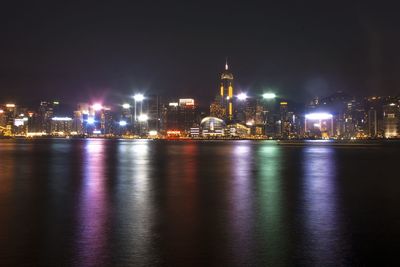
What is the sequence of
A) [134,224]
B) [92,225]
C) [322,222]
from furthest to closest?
[322,222]
[134,224]
[92,225]

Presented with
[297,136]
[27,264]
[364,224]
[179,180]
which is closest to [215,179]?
[179,180]

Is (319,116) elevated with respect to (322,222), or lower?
elevated

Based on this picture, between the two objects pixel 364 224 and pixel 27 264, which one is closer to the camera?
pixel 27 264

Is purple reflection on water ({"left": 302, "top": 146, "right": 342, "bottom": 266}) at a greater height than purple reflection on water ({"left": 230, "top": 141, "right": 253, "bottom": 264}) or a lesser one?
lesser

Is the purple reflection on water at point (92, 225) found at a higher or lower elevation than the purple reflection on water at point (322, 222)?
higher

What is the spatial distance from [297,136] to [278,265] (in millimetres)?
194139

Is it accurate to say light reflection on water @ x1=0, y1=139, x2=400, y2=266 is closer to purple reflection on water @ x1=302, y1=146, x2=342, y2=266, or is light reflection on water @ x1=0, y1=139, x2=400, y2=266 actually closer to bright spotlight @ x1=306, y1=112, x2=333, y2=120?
purple reflection on water @ x1=302, y1=146, x2=342, y2=266

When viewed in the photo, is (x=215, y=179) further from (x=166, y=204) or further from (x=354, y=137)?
(x=354, y=137)

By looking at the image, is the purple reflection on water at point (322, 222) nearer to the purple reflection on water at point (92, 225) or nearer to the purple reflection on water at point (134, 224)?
the purple reflection on water at point (134, 224)

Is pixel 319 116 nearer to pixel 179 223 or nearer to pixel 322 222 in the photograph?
pixel 322 222

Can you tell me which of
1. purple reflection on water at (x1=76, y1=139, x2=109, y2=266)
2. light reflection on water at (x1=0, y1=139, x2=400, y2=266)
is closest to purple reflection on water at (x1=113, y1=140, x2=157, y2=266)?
light reflection on water at (x1=0, y1=139, x2=400, y2=266)

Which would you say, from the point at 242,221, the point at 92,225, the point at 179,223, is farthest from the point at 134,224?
the point at 242,221

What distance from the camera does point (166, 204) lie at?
16094 mm

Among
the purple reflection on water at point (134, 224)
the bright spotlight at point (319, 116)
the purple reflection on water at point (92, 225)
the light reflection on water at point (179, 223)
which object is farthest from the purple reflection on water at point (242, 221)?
the bright spotlight at point (319, 116)
